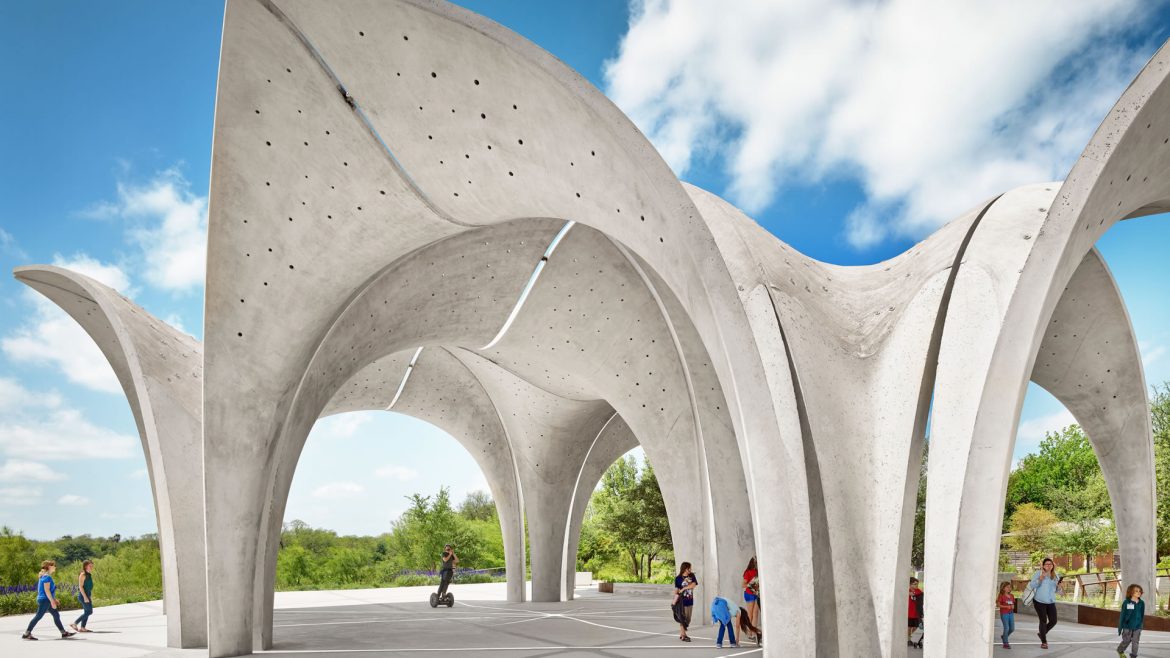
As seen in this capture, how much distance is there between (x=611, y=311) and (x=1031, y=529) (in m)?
41.1

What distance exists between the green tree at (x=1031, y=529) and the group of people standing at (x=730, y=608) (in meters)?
32.0

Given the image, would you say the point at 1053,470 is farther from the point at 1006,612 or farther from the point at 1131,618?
the point at 1131,618

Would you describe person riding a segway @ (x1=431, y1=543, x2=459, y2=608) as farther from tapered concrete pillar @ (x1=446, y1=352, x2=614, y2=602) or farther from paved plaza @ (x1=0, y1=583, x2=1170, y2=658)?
tapered concrete pillar @ (x1=446, y1=352, x2=614, y2=602)

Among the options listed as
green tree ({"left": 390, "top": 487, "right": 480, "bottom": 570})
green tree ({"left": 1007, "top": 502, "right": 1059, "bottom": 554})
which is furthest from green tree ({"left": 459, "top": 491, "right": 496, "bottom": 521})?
green tree ({"left": 1007, "top": 502, "right": 1059, "bottom": 554})

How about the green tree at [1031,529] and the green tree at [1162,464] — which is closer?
the green tree at [1162,464]

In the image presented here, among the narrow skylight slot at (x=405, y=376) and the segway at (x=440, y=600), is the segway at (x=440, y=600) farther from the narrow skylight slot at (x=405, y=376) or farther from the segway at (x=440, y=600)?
the narrow skylight slot at (x=405, y=376)

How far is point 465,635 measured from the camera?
12.1m

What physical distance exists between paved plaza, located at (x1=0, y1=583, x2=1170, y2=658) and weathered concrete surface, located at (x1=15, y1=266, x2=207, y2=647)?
710 mm

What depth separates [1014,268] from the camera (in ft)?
25.0

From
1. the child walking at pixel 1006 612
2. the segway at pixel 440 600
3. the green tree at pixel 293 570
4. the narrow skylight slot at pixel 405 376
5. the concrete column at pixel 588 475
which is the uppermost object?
the narrow skylight slot at pixel 405 376

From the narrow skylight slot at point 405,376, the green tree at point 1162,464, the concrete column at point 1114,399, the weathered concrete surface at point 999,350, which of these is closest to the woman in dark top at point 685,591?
the weathered concrete surface at point 999,350

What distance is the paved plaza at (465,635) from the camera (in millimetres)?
10078

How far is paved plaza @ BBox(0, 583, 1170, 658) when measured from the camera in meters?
10.1

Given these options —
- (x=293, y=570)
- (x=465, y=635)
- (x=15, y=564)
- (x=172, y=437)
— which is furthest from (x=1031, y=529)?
(x=15, y=564)
